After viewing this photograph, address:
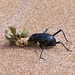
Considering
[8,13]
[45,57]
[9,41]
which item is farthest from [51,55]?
[8,13]

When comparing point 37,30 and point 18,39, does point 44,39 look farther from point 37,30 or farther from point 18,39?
point 37,30

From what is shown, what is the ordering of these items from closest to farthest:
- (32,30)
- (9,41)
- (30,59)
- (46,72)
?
(46,72)
(30,59)
(9,41)
(32,30)

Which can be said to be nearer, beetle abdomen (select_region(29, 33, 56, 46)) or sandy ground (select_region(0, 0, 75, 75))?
sandy ground (select_region(0, 0, 75, 75))

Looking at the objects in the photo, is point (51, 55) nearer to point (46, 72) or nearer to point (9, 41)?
point (46, 72)

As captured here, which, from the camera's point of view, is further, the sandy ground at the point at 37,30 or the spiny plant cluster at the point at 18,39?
the spiny plant cluster at the point at 18,39

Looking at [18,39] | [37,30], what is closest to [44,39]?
[18,39]

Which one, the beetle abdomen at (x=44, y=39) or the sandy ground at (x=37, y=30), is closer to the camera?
the sandy ground at (x=37, y=30)

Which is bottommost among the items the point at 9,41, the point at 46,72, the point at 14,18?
the point at 46,72

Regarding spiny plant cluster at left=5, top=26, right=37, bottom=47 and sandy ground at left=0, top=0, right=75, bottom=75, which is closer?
sandy ground at left=0, top=0, right=75, bottom=75
